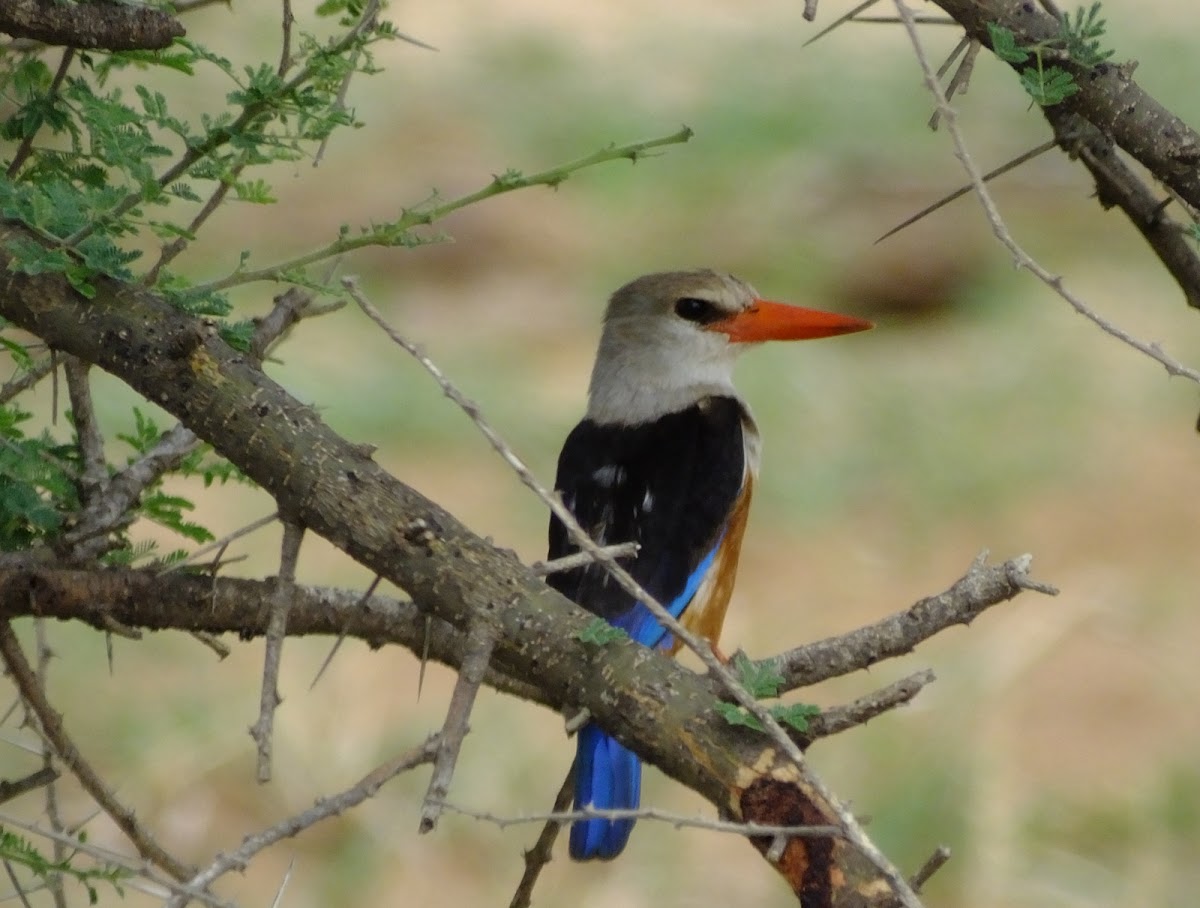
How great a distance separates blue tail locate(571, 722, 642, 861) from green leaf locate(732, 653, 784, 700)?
1052 mm

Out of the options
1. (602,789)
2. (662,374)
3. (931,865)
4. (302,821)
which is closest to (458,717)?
(302,821)

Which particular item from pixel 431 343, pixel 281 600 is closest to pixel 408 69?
pixel 431 343

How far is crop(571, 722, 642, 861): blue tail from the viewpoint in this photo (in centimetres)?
272

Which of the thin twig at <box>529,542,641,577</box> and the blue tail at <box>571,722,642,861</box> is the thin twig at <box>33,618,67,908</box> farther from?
the blue tail at <box>571,722,642,861</box>

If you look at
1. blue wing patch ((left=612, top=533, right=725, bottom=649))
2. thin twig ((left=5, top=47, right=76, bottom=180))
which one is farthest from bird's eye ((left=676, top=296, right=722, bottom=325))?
thin twig ((left=5, top=47, right=76, bottom=180))

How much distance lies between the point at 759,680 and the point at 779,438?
15.7ft

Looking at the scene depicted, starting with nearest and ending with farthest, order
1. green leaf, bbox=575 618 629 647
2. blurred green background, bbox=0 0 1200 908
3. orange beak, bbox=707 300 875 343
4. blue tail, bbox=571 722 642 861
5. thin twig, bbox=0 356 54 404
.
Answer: green leaf, bbox=575 618 629 647 → thin twig, bbox=0 356 54 404 → blue tail, bbox=571 722 642 861 → orange beak, bbox=707 300 875 343 → blurred green background, bbox=0 0 1200 908

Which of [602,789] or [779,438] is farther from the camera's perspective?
[779,438]

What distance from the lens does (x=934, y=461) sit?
21.0 ft

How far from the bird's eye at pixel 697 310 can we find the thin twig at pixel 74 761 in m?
2.04

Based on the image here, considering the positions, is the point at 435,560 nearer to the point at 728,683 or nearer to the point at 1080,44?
the point at 728,683

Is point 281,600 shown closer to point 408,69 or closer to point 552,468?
point 552,468

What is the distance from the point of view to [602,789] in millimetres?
2742

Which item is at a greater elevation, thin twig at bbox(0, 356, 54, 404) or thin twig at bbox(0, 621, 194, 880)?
thin twig at bbox(0, 356, 54, 404)
